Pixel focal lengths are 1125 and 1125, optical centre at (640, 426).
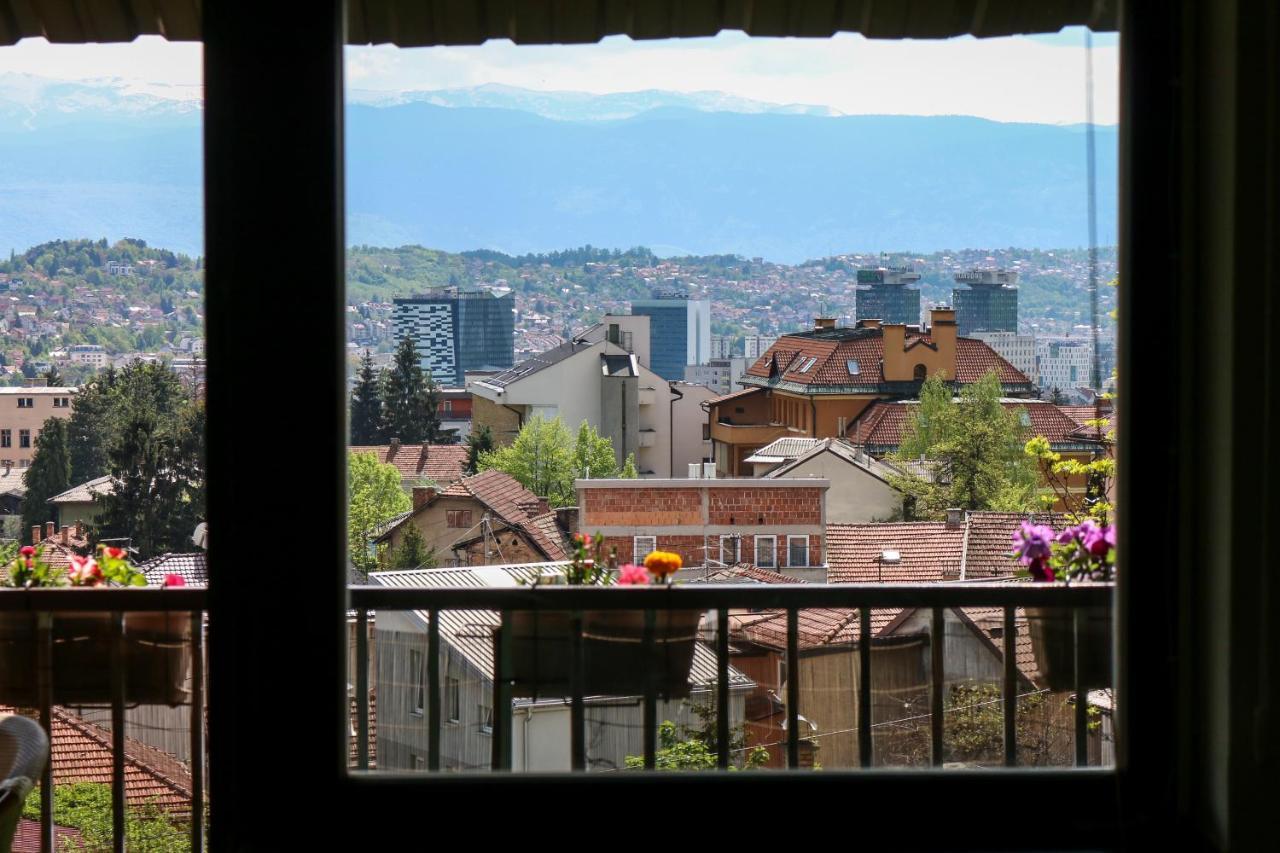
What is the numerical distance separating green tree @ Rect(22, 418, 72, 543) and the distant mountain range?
443 mm

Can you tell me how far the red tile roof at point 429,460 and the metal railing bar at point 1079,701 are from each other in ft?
4.48

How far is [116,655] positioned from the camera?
2.58 m

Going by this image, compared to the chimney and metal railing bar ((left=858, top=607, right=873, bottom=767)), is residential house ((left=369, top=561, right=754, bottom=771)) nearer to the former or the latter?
the chimney

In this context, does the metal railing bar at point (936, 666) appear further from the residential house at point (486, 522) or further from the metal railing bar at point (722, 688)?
the residential house at point (486, 522)

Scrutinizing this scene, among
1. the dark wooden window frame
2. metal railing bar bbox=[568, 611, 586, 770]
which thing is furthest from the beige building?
metal railing bar bbox=[568, 611, 586, 770]

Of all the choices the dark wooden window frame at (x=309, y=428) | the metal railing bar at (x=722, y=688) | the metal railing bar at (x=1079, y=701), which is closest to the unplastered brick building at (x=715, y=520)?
the metal railing bar at (x=722, y=688)

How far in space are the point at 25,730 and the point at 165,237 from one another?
1.05 metres

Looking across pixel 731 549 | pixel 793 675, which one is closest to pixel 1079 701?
pixel 793 675

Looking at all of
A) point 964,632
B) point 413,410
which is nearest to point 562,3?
point 413,410

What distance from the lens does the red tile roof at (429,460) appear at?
2.32 meters

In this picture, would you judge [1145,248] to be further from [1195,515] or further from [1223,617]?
[1223,617]

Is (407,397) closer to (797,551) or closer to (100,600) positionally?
(100,600)

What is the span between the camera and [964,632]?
8.71ft

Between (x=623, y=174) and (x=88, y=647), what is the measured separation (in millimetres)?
1632
